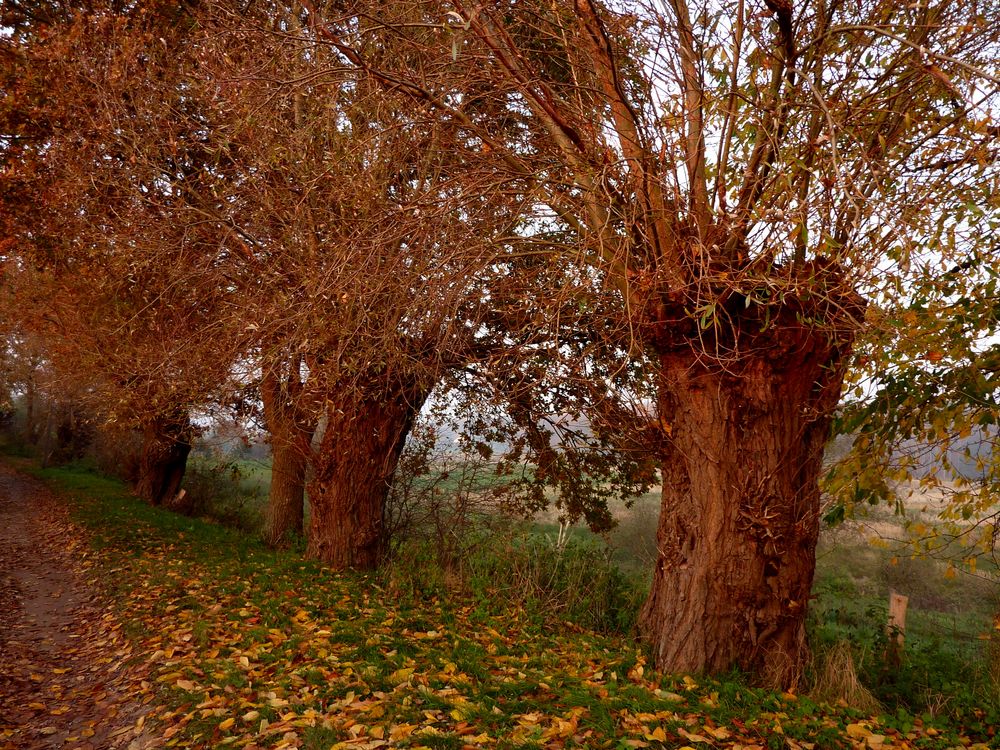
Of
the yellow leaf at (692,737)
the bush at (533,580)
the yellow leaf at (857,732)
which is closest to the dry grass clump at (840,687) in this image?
the yellow leaf at (857,732)

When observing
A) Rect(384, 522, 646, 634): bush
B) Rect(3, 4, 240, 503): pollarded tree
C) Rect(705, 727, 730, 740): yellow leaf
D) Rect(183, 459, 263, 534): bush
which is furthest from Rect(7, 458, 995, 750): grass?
Rect(183, 459, 263, 534): bush

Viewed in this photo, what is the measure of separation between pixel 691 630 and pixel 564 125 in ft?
14.2

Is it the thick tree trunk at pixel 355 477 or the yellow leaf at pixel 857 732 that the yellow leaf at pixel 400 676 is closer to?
the yellow leaf at pixel 857 732

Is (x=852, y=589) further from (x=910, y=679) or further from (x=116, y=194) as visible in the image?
(x=116, y=194)

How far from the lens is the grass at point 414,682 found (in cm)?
434

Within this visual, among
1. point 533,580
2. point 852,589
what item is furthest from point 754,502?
point 852,589

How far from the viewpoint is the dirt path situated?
5039mm

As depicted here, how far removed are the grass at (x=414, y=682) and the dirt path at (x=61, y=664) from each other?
259mm

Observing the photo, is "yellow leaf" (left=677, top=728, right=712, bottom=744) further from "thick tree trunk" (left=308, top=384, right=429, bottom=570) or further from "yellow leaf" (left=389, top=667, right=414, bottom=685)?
"thick tree trunk" (left=308, top=384, right=429, bottom=570)

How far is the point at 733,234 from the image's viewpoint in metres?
5.17

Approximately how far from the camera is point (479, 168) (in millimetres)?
5984

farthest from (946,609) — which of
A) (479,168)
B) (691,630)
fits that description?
(479,168)

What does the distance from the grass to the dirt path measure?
259 millimetres

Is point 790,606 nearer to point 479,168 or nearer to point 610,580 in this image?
point 610,580
